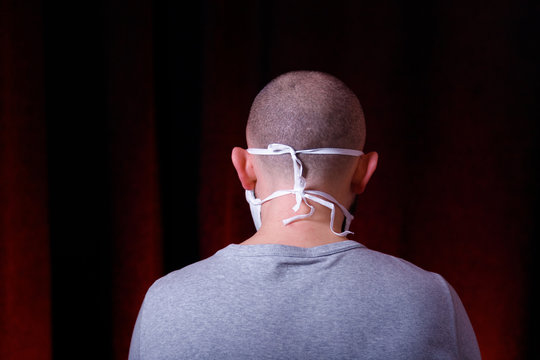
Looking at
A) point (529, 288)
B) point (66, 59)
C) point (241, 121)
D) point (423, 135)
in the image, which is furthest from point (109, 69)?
point (529, 288)

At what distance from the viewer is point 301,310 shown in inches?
27.1

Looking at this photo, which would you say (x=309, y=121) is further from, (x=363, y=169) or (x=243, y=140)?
(x=243, y=140)

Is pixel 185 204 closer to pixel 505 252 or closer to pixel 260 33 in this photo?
pixel 260 33

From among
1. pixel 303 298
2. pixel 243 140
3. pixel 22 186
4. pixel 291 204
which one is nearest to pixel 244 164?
pixel 291 204

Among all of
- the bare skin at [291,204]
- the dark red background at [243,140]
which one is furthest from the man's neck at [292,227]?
the dark red background at [243,140]

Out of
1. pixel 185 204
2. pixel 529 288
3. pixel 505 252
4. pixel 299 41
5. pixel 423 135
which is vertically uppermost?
pixel 299 41

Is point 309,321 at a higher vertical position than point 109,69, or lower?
lower

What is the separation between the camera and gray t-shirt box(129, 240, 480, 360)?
2.23 feet

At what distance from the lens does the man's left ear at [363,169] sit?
938 mm

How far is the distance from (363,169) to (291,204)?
0.18 metres

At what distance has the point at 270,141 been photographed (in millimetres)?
905

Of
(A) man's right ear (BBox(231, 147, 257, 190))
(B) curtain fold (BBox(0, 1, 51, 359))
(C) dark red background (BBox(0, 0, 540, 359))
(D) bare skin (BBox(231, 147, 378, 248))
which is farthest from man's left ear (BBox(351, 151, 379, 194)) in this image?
(B) curtain fold (BBox(0, 1, 51, 359))

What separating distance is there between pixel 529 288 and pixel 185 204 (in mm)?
1138

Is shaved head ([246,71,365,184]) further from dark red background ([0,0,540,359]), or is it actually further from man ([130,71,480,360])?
dark red background ([0,0,540,359])
